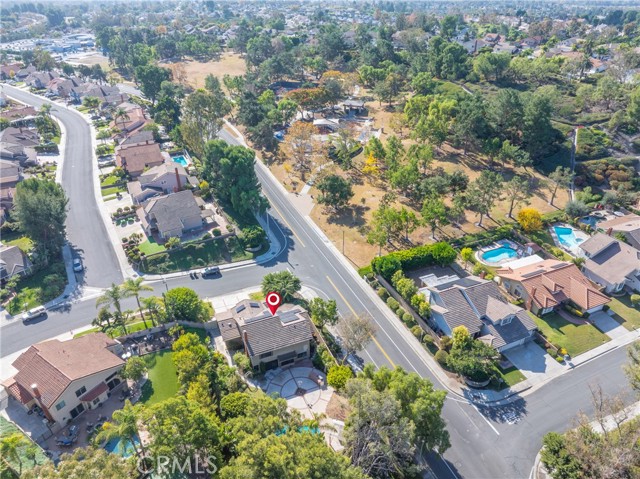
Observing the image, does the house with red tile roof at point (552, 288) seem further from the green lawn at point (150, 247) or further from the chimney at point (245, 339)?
the green lawn at point (150, 247)

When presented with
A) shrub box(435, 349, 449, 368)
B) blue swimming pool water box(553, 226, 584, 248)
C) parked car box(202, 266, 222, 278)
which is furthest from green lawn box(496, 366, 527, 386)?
parked car box(202, 266, 222, 278)

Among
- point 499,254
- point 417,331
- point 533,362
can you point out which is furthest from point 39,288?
point 499,254

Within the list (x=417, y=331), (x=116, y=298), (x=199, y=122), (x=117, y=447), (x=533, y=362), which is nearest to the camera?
(x=117, y=447)

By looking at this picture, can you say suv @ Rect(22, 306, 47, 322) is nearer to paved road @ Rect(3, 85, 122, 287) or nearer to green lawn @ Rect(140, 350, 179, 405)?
paved road @ Rect(3, 85, 122, 287)

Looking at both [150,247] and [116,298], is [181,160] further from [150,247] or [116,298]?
[116,298]

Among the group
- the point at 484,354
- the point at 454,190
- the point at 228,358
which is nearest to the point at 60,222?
the point at 228,358

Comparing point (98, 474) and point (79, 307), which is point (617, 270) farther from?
point (79, 307)

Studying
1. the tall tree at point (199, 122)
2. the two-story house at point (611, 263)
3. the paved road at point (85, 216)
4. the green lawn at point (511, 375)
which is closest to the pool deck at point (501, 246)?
the two-story house at point (611, 263)
